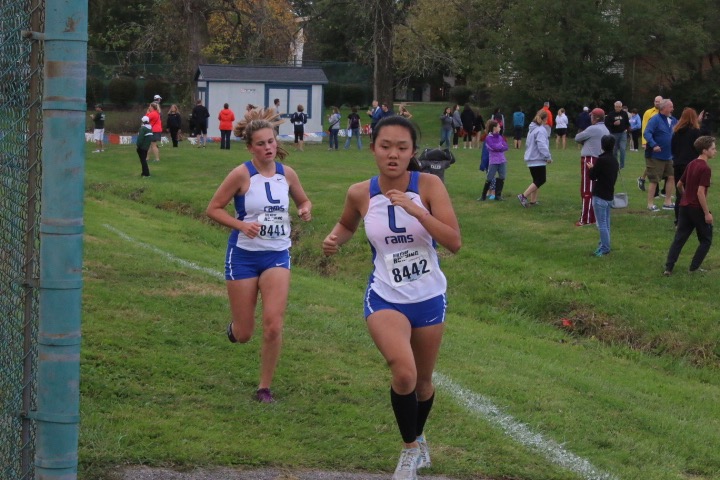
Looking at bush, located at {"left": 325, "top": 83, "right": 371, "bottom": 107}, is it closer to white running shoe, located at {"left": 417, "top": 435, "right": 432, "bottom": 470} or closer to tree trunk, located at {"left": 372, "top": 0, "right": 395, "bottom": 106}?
tree trunk, located at {"left": 372, "top": 0, "right": 395, "bottom": 106}

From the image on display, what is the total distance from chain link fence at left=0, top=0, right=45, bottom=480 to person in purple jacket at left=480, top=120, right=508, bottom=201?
51.9 feet

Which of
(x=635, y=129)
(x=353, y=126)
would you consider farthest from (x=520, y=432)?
(x=353, y=126)

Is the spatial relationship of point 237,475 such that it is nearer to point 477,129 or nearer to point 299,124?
point 299,124

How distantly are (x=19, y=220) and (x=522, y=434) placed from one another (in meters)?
3.69

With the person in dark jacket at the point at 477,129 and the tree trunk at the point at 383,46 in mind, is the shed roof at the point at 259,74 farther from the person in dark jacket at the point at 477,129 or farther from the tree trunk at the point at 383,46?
the person in dark jacket at the point at 477,129

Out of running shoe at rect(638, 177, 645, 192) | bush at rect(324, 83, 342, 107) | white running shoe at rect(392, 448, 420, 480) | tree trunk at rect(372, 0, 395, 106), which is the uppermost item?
tree trunk at rect(372, 0, 395, 106)

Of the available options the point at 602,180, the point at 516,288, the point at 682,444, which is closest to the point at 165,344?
the point at 682,444

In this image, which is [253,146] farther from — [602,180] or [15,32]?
[602,180]

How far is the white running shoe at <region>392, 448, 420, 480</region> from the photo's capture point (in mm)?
5586

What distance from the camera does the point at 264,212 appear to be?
7.44 metres

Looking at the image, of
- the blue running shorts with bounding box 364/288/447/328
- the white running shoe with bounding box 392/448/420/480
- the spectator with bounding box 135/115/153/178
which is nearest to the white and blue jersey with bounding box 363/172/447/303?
the blue running shorts with bounding box 364/288/447/328

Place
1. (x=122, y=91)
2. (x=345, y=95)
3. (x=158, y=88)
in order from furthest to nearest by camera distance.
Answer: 1. (x=345, y=95)
2. (x=158, y=88)
3. (x=122, y=91)

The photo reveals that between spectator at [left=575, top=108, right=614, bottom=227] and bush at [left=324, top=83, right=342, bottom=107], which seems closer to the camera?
spectator at [left=575, top=108, right=614, bottom=227]

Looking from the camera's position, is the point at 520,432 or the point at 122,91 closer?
the point at 520,432
